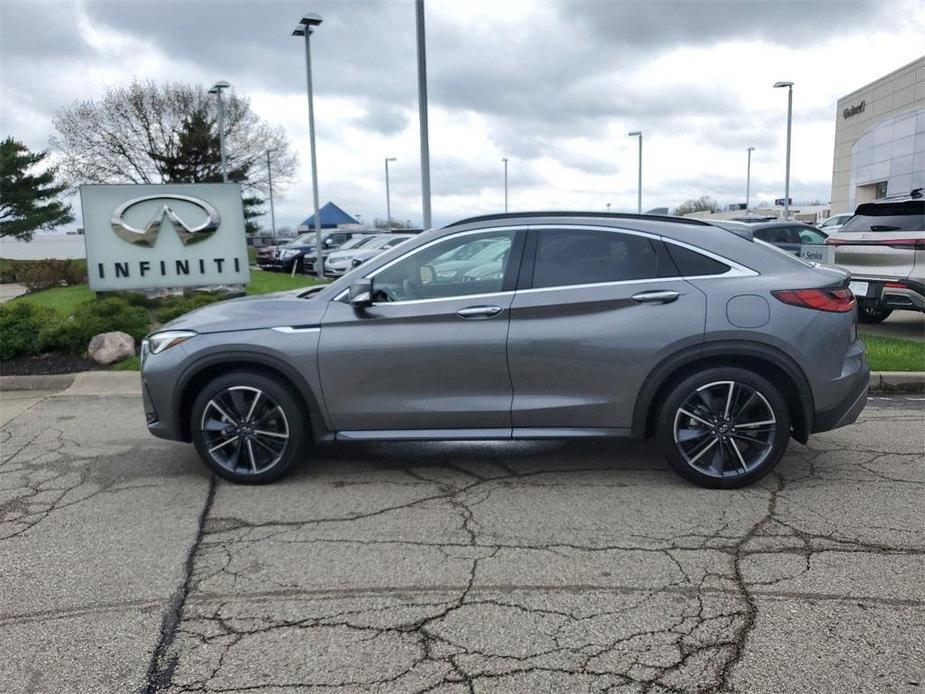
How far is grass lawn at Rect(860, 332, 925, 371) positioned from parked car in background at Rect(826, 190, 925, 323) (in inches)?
20.7

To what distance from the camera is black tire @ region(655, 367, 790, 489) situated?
15.6ft

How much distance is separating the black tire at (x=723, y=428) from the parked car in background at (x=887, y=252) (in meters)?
6.08

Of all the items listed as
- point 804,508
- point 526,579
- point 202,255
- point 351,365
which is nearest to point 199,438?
point 351,365

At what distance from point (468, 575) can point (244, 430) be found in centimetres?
205

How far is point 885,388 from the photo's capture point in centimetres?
792

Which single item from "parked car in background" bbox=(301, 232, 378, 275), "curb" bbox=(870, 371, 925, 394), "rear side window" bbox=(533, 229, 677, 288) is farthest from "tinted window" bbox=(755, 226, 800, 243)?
"parked car in background" bbox=(301, 232, 378, 275)

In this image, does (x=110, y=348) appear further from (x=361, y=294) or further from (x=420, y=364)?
(x=420, y=364)

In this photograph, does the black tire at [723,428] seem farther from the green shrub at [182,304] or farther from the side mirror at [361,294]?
the green shrub at [182,304]

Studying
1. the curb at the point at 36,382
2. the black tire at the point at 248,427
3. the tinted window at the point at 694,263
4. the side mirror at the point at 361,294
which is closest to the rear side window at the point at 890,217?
the tinted window at the point at 694,263

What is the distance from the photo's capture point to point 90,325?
9.91 meters

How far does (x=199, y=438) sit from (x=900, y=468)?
469 cm

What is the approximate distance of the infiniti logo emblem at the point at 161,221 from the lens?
13180 mm

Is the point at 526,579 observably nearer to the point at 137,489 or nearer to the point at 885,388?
the point at 137,489

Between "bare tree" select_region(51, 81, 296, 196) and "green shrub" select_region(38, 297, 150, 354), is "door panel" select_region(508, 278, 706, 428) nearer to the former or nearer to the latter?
"green shrub" select_region(38, 297, 150, 354)
